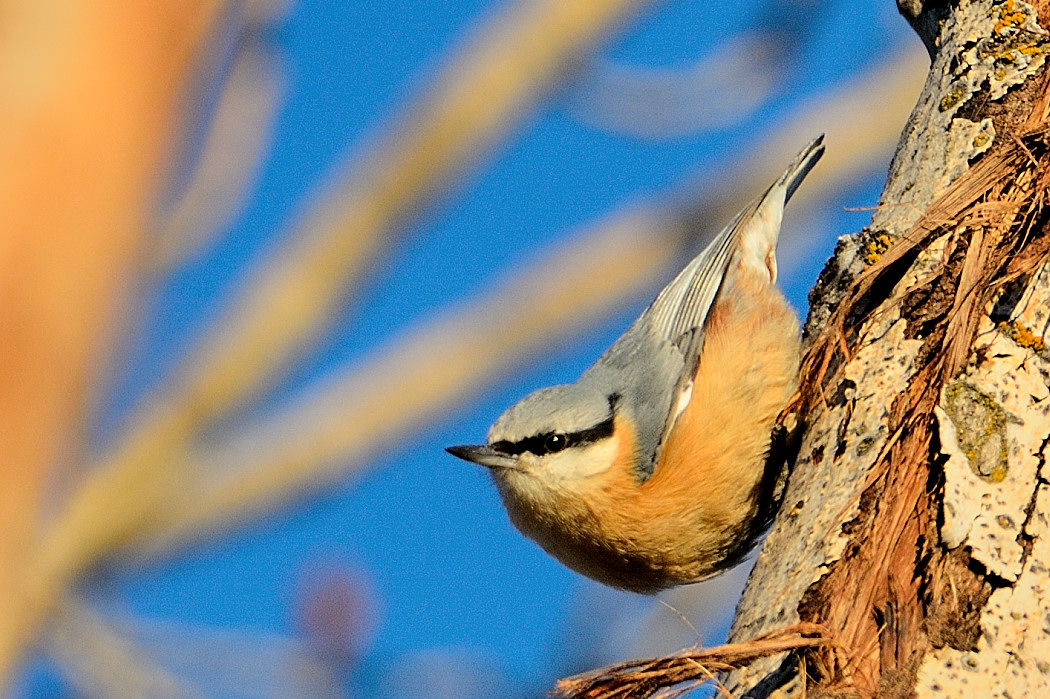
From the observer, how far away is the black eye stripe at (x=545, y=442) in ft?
8.76

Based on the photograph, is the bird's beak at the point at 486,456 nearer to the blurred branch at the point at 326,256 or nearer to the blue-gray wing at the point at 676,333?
the blue-gray wing at the point at 676,333

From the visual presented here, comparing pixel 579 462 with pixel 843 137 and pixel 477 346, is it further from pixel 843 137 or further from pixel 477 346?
pixel 843 137

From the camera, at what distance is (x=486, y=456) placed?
2.68 metres

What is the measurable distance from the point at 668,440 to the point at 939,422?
94cm

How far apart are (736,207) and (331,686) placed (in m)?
1.70

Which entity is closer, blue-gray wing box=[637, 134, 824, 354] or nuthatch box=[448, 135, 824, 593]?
nuthatch box=[448, 135, 824, 593]

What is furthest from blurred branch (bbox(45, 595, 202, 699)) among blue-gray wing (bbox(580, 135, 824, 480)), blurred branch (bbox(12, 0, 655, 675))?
blue-gray wing (bbox(580, 135, 824, 480))

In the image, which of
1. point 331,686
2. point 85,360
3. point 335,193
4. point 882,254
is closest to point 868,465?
point 882,254

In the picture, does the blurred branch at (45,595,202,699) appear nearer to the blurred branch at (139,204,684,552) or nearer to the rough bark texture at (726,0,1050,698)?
the blurred branch at (139,204,684,552)

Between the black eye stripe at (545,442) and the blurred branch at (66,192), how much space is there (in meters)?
Answer: 1.19

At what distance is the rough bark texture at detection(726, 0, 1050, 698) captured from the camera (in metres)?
1.50

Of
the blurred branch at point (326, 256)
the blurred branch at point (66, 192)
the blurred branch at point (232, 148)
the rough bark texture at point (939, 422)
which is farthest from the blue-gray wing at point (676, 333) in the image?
Answer: the blurred branch at point (66, 192)

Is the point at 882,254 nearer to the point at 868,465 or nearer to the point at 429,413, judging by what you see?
the point at 868,465

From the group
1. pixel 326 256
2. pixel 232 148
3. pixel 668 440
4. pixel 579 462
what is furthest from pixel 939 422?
pixel 232 148
